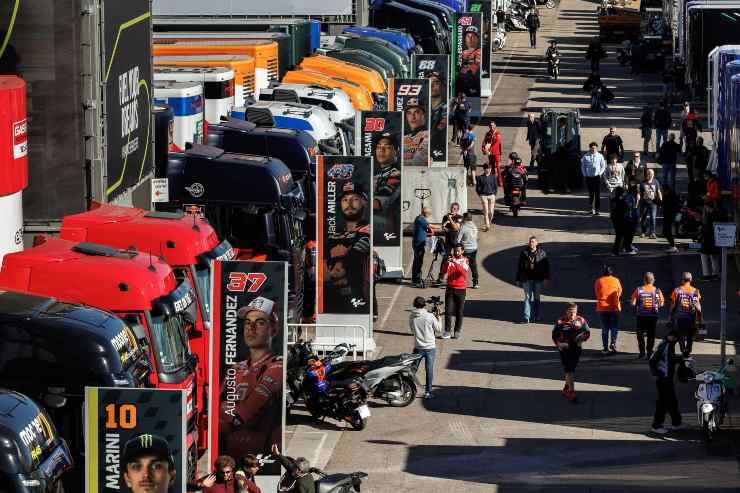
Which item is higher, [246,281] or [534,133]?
[534,133]

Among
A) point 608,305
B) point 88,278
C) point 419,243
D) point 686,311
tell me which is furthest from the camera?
point 419,243

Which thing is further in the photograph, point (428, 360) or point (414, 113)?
point (414, 113)

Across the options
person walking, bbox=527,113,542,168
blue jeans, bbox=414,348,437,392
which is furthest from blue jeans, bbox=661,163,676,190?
blue jeans, bbox=414,348,437,392

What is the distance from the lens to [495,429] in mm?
22031

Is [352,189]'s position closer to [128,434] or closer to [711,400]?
[711,400]

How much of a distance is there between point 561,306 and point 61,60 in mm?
10780

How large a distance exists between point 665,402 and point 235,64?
1538cm

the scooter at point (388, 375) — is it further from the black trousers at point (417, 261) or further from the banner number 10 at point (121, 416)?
the banner number 10 at point (121, 416)

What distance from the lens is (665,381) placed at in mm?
21484

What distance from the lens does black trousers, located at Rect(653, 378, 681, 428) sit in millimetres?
21516

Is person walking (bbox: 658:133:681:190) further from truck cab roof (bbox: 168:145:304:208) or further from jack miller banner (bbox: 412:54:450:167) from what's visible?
truck cab roof (bbox: 168:145:304:208)

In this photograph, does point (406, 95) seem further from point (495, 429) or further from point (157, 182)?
point (495, 429)

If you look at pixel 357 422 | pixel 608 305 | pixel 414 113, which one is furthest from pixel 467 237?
→ pixel 357 422

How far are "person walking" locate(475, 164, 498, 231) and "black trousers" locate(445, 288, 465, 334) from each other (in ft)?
28.0
